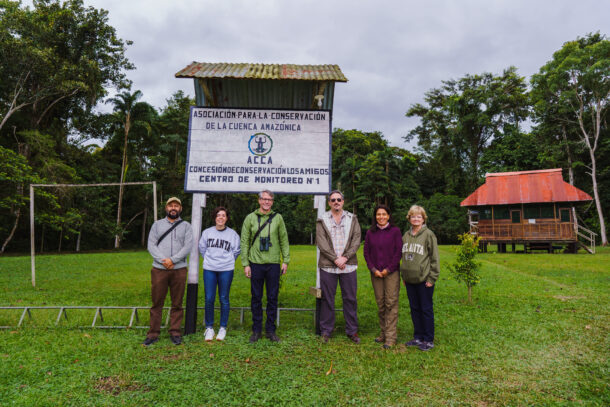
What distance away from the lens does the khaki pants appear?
4824mm

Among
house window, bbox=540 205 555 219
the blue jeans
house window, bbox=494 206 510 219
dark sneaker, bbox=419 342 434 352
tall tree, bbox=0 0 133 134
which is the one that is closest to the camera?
dark sneaker, bbox=419 342 434 352

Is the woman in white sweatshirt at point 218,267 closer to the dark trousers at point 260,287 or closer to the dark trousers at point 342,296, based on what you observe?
the dark trousers at point 260,287

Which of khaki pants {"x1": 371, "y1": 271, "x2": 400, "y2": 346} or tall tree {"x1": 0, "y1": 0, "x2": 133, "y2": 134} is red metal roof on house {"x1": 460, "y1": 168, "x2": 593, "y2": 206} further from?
tall tree {"x1": 0, "y1": 0, "x2": 133, "y2": 134}

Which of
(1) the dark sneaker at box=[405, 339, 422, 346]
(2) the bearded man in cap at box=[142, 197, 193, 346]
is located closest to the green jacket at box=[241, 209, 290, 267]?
(2) the bearded man in cap at box=[142, 197, 193, 346]

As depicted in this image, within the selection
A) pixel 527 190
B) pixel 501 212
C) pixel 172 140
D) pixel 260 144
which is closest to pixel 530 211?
pixel 527 190

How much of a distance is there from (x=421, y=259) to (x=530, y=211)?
23.6m

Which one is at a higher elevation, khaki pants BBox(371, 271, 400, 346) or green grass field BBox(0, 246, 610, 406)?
khaki pants BBox(371, 271, 400, 346)

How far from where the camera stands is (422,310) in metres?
4.77

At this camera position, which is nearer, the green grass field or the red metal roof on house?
the green grass field

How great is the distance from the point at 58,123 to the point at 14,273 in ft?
63.3

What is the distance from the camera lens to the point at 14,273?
1296 cm

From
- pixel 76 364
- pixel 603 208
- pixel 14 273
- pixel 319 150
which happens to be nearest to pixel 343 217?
pixel 319 150

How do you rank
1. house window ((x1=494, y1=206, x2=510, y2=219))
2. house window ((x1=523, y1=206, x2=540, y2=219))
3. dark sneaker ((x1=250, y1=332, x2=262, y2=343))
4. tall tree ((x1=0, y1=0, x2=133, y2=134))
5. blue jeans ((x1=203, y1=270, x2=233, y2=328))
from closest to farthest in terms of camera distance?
dark sneaker ((x1=250, y1=332, x2=262, y2=343)) < blue jeans ((x1=203, y1=270, x2=233, y2=328)) < tall tree ((x1=0, y1=0, x2=133, y2=134)) < house window ((x1=523, y1=206, x2=540, y2=219)) < house window ((x1=494, y1=206, x2=510, y2=219))

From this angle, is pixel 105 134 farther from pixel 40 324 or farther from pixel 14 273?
pixel 40 324
